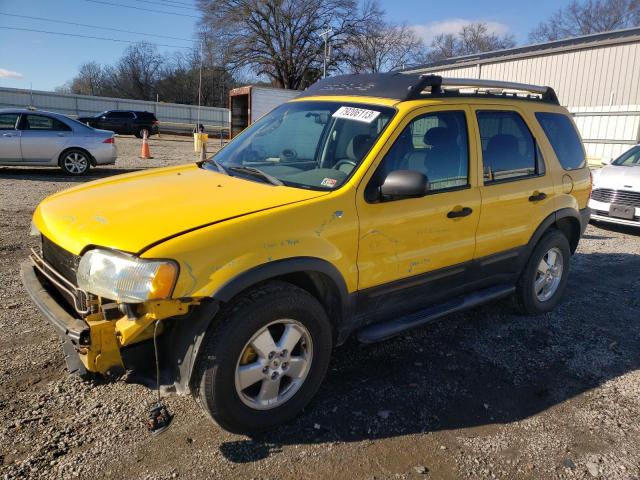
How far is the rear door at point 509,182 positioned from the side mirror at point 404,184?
102 cm

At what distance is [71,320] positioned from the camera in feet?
8.70

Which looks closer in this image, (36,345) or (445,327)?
(36,345)

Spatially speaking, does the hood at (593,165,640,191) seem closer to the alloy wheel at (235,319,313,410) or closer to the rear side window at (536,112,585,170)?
the rear side window at (536,112,585,170)

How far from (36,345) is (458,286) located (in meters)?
3.21

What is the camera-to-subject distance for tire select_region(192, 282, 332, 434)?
263 centimetres

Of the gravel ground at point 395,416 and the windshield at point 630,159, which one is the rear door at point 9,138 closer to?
the gravel ground at point 395,416

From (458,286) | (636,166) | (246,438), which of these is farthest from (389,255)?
(636,166)

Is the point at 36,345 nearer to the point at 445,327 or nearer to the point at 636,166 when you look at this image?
the point at 445,327

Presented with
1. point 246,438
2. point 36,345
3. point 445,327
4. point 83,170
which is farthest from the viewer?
point 83,170

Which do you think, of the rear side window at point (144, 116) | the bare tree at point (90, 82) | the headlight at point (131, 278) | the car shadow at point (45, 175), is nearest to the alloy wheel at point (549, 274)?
the headlight at point (131, 278)

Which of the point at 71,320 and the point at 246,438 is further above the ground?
the point at 71,320

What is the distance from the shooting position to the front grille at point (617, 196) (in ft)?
27.6

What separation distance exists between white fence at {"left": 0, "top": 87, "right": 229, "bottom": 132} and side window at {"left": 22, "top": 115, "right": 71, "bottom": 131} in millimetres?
24875

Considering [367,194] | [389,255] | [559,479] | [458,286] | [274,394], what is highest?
[367,194]
